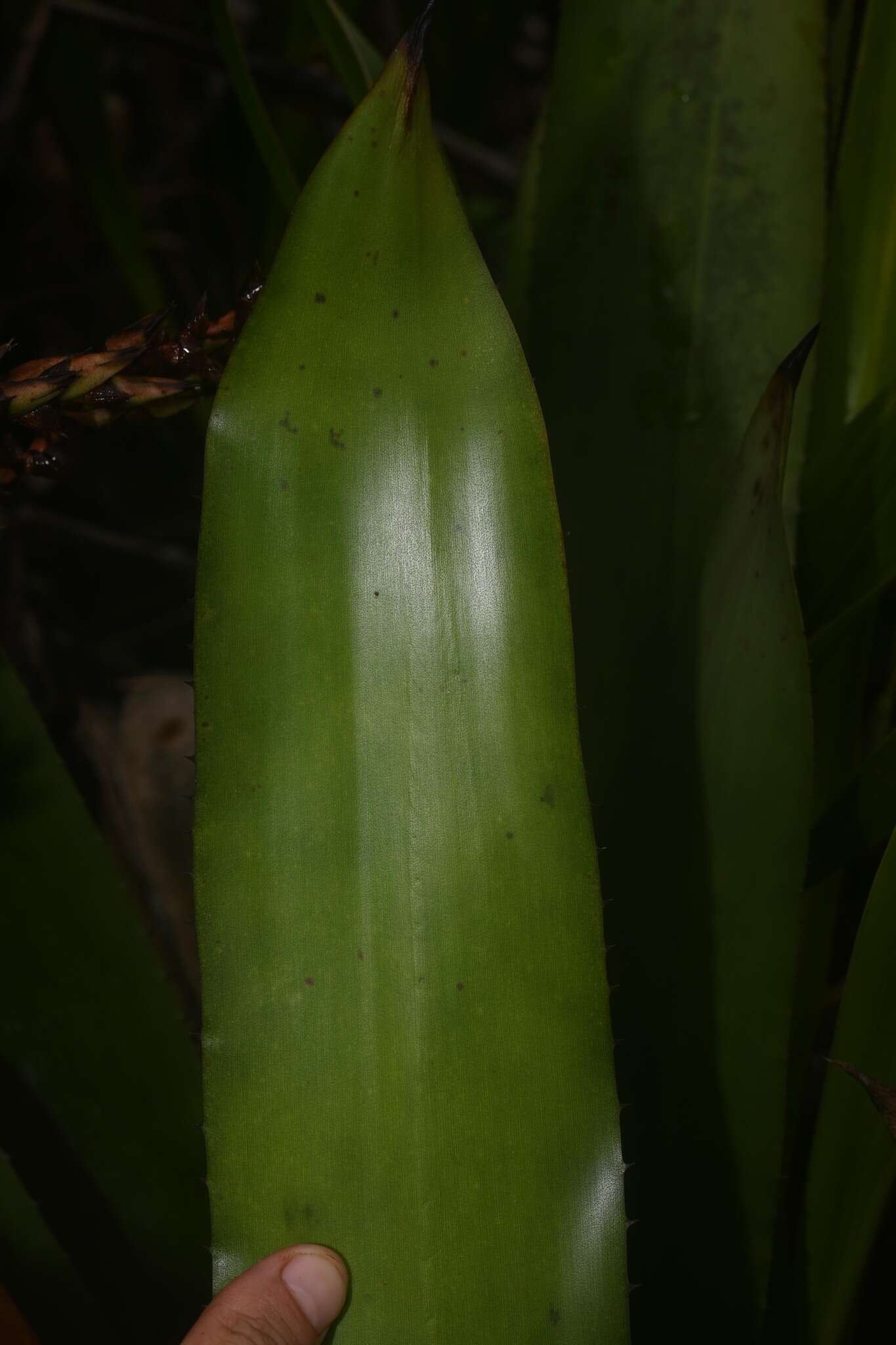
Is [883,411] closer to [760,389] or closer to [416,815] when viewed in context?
[760,389]

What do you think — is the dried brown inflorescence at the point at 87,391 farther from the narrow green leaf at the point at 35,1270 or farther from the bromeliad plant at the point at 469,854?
the narrow green leaf at the point at 35,1270

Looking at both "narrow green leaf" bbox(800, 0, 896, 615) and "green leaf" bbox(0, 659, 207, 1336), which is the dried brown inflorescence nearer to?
"green leaf" bbox(0, 659, 207, 1336)

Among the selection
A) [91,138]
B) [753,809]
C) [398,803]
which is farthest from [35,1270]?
[91,138]

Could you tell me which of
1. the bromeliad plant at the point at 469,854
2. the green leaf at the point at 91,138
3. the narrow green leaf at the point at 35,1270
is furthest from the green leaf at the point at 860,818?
the green leaf at the point at 91,138

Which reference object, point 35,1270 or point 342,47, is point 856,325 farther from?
point 35,1270

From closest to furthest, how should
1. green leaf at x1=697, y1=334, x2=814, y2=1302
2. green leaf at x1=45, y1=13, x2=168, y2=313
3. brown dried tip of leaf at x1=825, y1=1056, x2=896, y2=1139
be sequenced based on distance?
1. brown dried tip of leaf at x1=825, y1=1056, x2=896, y2=1139
2. green leaf at x1=697, y1=334, x2=814, y2=1302
3. green leaf at x1=45, y1=13, x2=168, y2=313

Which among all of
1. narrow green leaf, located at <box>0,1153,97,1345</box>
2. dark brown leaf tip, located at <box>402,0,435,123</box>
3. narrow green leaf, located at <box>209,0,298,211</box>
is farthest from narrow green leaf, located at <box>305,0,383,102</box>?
narrow green leaf, located at <box>0,1153,97,1345</box>

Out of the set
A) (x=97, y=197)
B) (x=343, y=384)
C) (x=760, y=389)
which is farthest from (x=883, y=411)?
(x=97, y=197)
